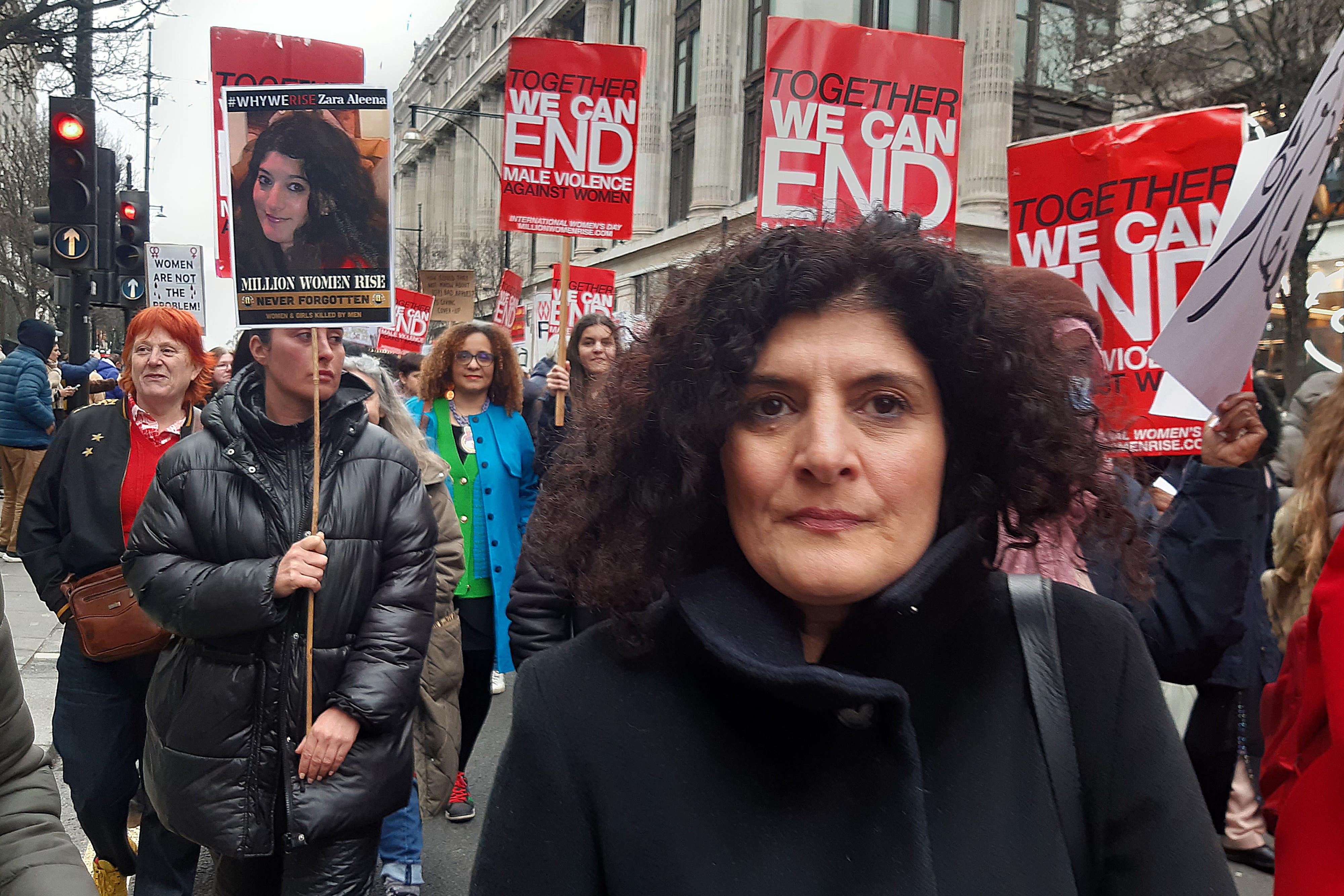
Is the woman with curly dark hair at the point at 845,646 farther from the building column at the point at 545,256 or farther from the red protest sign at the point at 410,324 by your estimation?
the building column at the point at 545,256

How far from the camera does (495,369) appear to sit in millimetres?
5434

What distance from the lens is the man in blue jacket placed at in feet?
32.6

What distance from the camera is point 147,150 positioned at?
84.0ft

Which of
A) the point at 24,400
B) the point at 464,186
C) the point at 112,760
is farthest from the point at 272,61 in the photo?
the point at 464,186

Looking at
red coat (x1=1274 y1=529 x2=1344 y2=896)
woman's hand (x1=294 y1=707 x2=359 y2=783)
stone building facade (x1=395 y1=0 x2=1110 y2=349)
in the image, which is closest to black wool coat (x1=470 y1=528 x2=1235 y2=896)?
red coat (x1=1274 y1=529 x2=1344 y2=896)

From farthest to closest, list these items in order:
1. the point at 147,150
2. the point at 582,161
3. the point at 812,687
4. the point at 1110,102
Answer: the point at 147,150 → the point at 1110,102 → the point at 582,161 → the point at 812,687

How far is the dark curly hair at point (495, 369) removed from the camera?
5422 millimetres

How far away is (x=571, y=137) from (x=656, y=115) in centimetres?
2989

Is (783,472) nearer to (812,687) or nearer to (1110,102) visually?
(812,687)

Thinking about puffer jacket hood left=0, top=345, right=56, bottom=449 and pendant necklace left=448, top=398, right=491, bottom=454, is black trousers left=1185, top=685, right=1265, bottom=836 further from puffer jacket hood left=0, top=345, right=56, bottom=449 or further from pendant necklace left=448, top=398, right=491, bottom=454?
A: puffer jacket hood left=0, top=345, right=56, bottom=449

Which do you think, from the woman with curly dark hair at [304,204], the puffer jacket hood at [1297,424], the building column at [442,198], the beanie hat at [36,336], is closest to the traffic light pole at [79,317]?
the beanie hat at [36,336]

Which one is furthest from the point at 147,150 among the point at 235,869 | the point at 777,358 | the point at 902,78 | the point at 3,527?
the point at 777,358

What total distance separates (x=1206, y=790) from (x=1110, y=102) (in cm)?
1379

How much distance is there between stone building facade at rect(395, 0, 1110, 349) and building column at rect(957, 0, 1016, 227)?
0.03 m
